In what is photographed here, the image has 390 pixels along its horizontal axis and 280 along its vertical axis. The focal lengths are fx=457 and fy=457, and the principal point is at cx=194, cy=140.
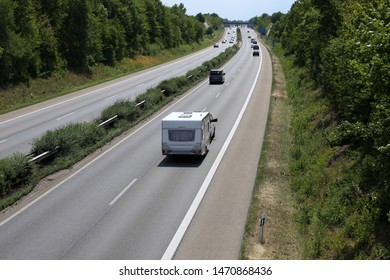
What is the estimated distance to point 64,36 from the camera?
195 feet

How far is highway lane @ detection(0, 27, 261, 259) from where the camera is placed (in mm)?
13447

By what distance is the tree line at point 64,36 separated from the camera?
43562mm

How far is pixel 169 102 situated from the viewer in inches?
1658

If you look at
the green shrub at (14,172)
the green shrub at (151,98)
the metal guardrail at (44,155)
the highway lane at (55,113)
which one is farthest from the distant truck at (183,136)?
the green shrub at (151,98)

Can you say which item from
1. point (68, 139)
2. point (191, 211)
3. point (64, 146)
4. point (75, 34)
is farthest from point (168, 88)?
point (191, 211)

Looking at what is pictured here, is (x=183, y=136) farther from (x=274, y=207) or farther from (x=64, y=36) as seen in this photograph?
(x=64, y=36)

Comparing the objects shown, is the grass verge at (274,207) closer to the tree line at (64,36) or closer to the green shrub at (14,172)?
the green shrub at (14,172)

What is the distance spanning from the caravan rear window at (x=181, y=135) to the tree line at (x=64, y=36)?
2634cm

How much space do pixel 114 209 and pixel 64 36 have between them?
47.9 metres

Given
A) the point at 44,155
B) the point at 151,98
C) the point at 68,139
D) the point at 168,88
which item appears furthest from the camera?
the point at 168,88

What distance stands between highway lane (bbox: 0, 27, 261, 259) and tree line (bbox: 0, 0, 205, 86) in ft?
75.2

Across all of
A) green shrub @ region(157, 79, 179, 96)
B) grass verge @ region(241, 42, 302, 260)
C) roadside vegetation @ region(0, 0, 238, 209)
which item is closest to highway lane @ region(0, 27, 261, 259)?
roadside vegetation @ region(0, 0, 238, 209)

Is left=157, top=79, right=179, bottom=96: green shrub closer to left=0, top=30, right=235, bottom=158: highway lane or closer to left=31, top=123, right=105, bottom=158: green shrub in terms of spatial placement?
left=0, top=30, right=235, bottom=158: highway lane

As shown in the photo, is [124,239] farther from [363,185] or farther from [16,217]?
[363,185]
